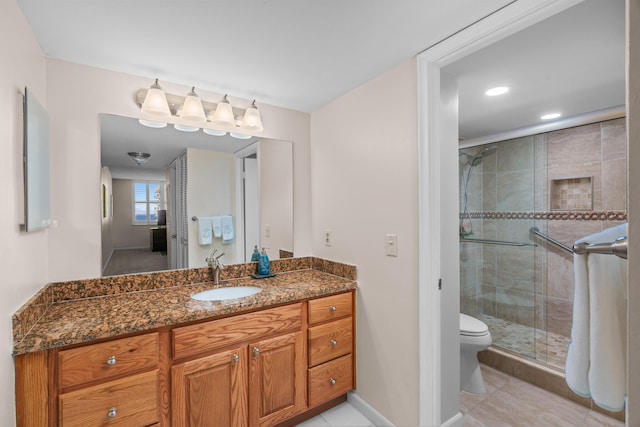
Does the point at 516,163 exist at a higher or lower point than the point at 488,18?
lower

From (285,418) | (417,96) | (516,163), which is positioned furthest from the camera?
(516,163)

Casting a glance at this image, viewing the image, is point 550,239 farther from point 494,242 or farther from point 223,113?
point 223,113

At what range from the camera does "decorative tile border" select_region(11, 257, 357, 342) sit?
119 cm

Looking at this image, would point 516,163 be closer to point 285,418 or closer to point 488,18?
point 488,18

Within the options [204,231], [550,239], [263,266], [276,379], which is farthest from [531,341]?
[204,231]

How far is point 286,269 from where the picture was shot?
7.51 feet

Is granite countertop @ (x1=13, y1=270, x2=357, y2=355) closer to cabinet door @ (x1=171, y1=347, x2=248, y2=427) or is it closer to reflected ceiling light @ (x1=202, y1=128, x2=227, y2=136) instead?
cabinet door @ (x1=171, y1=347, x2=248, y2=427)

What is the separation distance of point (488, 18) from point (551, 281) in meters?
2.51

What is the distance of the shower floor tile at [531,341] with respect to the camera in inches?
91.6

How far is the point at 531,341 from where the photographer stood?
8.39 feet

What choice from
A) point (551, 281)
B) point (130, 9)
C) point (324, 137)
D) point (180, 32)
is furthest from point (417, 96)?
point (551, 281)

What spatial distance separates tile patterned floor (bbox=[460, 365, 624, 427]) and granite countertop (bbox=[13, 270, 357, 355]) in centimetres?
114

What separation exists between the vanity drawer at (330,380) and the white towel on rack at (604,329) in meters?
1.29

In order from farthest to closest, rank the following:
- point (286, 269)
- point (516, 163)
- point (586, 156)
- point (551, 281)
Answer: point (516, 163) < point (551, 281) < point (586, 156) < point (286, 269)
